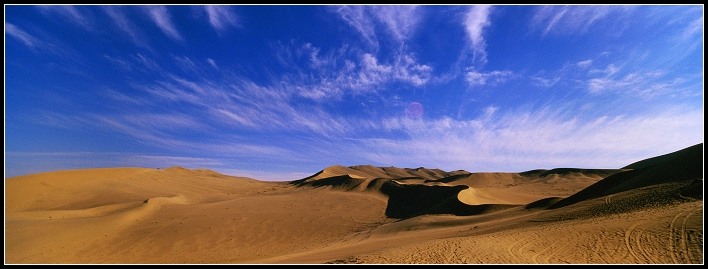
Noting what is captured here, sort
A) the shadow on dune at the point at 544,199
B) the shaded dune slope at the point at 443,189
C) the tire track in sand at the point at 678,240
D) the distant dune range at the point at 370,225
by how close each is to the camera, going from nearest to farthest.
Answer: the tire track in sand at the point at 678,240
the distant dune range at the point at 370,225
the shadow on dune at the point at 544,199
the shaded dune slope at the point at 443,189

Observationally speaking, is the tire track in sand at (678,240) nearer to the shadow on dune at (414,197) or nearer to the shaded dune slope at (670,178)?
the shaded dune slope at (670,178)

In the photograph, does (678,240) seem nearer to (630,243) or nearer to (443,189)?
(630,243)

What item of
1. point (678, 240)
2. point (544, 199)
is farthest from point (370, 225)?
point (678, 240)

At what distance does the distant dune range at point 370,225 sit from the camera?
9664mm

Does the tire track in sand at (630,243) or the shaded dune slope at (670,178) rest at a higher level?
the shaded dune slope at (670,178)

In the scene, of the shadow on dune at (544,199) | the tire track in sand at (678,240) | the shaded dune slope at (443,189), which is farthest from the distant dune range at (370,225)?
the shaded dune slope at (443,189)

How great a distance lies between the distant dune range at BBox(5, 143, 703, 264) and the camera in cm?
966

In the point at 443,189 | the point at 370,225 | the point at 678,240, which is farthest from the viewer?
the point at 443,189

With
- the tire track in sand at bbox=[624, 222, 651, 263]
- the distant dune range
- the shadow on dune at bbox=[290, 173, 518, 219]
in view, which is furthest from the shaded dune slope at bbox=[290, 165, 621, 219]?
the tire track in sand at bbox=[624, 222, 651, 263]

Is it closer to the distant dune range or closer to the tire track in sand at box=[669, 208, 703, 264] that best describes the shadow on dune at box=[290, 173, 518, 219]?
the distant dune range

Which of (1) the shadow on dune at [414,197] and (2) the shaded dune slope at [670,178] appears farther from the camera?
(1) the shadow on dune at [414,197]

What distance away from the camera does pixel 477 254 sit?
9742 mm

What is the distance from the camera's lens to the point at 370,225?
22875 millimetres

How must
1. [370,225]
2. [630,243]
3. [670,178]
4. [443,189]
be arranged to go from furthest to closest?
1. [443,189]
2. [370,225]
3. [670,178]
4. [630,243]
